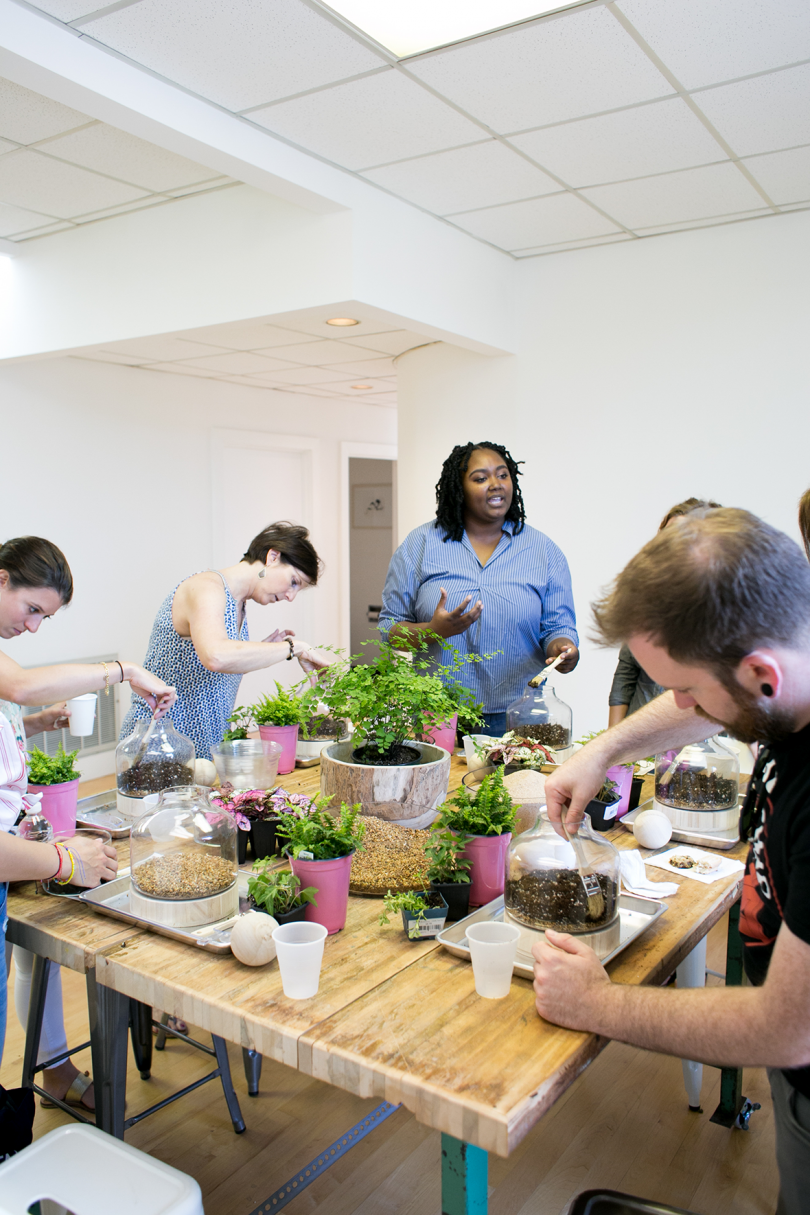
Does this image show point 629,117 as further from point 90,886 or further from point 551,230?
point 90,886

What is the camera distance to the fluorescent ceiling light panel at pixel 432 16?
2.29 m

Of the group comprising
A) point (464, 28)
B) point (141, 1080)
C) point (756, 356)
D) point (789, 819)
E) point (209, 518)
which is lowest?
point (141, 1080)

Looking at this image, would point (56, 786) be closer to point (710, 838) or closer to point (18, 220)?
point (710, 838)

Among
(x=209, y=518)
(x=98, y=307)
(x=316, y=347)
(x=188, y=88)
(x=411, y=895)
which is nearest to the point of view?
(x=411, y=895)

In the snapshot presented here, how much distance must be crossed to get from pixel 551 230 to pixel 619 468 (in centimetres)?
115

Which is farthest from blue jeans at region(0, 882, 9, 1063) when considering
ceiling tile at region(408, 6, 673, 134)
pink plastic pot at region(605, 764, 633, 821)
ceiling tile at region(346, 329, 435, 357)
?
ceiling tile at region(346, 329, 435, 357)

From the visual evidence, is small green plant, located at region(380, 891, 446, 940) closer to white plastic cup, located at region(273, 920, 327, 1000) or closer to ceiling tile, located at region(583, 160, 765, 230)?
white plastic cup, located at region(273, 920, 327, 1000)

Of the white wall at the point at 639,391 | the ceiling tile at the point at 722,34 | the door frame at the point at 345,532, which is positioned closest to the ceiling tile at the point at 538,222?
the white wall at the point at 639,391

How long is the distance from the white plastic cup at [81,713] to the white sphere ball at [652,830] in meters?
1.24

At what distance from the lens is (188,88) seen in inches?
109

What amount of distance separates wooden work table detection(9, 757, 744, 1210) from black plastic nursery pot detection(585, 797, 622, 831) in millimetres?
365

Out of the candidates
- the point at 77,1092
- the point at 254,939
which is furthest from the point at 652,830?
the point at 77,1092

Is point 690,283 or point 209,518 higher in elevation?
point 690,283

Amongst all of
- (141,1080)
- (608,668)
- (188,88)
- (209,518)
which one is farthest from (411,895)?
(209,518)
